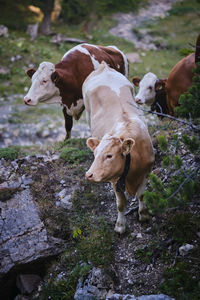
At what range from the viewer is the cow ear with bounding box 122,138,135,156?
3598 mm

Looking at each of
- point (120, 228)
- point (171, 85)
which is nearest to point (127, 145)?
point (120, 228)

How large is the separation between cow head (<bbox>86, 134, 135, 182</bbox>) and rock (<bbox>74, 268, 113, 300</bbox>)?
1.16 m

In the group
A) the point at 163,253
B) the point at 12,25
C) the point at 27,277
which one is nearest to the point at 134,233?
the point at 163,253

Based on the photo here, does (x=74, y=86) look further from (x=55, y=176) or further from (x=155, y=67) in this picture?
Result: (x=155, y=67)

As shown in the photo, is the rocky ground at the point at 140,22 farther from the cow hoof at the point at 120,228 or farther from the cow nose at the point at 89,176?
the cow nose at the point at 89,176

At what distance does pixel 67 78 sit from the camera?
6.41 meters

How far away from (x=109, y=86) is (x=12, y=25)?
1297 centimetres

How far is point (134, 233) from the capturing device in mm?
4395

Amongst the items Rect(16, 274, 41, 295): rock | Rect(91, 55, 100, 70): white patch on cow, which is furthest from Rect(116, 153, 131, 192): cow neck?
Rect(91, 55, 100, 70): white patch on cow

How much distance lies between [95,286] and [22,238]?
53.6 inches

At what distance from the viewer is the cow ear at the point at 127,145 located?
11.8 ft

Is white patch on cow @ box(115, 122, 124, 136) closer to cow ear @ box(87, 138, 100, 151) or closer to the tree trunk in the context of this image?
cow ear @ box(87, 138, 100, 151)

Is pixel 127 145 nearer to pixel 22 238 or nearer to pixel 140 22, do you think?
pixel 22 238

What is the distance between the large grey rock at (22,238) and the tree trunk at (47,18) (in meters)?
12.8
